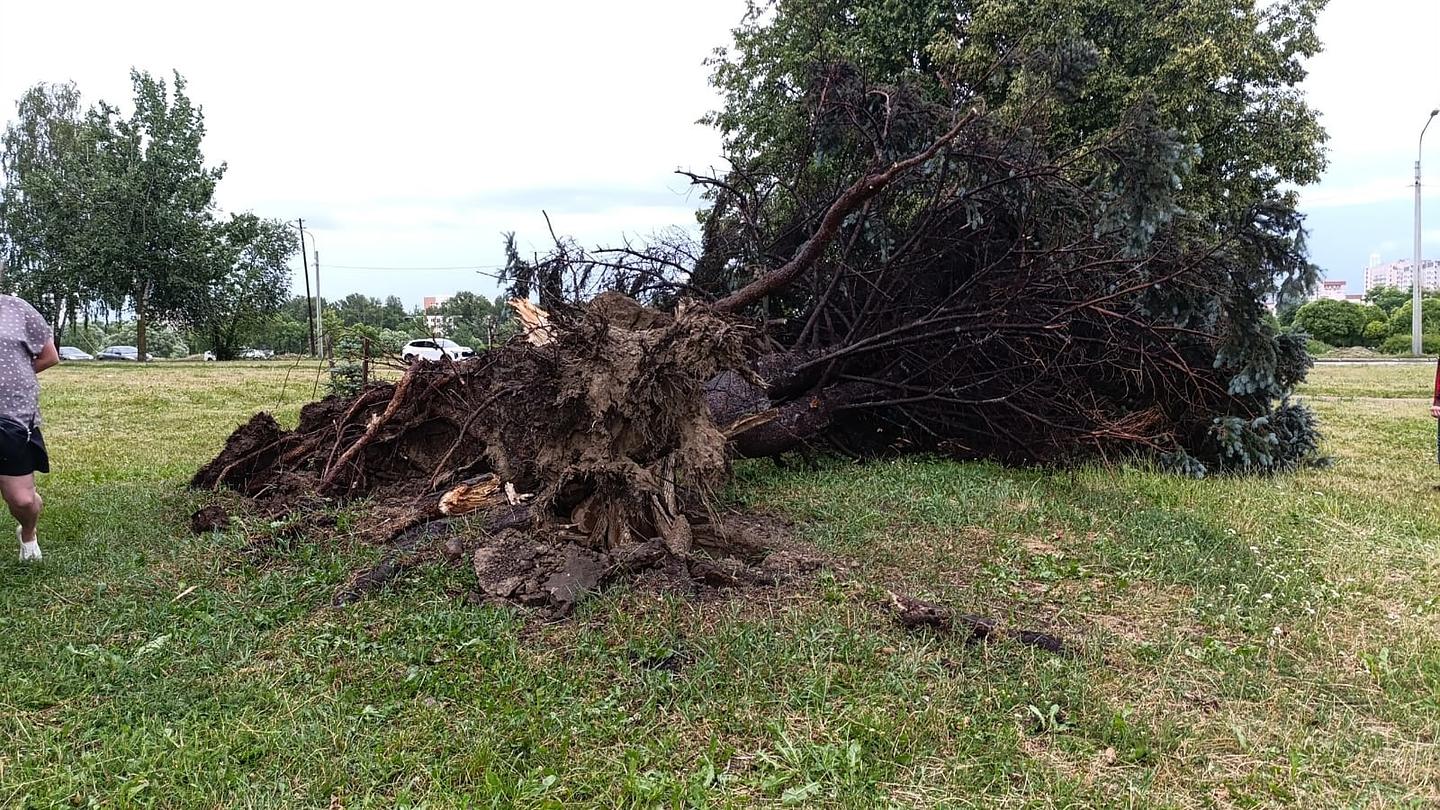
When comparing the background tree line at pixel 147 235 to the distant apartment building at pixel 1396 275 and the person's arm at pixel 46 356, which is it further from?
the distant apartment building at pixel 1396 275

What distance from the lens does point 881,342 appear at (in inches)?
248

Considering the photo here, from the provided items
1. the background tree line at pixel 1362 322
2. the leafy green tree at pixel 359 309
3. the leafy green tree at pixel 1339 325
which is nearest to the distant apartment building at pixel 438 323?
the leafy green tree at pixel 359 309

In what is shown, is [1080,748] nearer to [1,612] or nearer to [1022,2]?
[1,612]

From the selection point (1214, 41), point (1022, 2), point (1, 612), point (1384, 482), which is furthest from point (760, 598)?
point (1214, 41)

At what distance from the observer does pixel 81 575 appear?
13.1 feet

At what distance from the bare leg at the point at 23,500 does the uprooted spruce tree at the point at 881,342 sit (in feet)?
3.67

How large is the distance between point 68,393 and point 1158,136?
15.3 metres

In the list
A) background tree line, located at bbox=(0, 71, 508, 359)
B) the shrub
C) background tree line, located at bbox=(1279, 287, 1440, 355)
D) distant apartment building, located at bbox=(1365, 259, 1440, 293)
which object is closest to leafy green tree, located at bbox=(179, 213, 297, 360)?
background tree line, located at bbox=(0, 71, 508, 359)

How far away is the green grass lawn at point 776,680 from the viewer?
7.52 ft

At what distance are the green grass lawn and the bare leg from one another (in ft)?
0.67

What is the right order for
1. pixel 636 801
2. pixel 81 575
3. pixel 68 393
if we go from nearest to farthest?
pixel 636 801
pixel 81 575
pixel 68 393

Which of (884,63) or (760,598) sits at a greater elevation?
(884,63)

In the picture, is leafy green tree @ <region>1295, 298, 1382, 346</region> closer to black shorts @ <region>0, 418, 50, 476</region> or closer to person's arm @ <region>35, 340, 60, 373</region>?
person's arm @ <region>35, 340, 60, 373</region>

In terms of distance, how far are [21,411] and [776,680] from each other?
365cm
